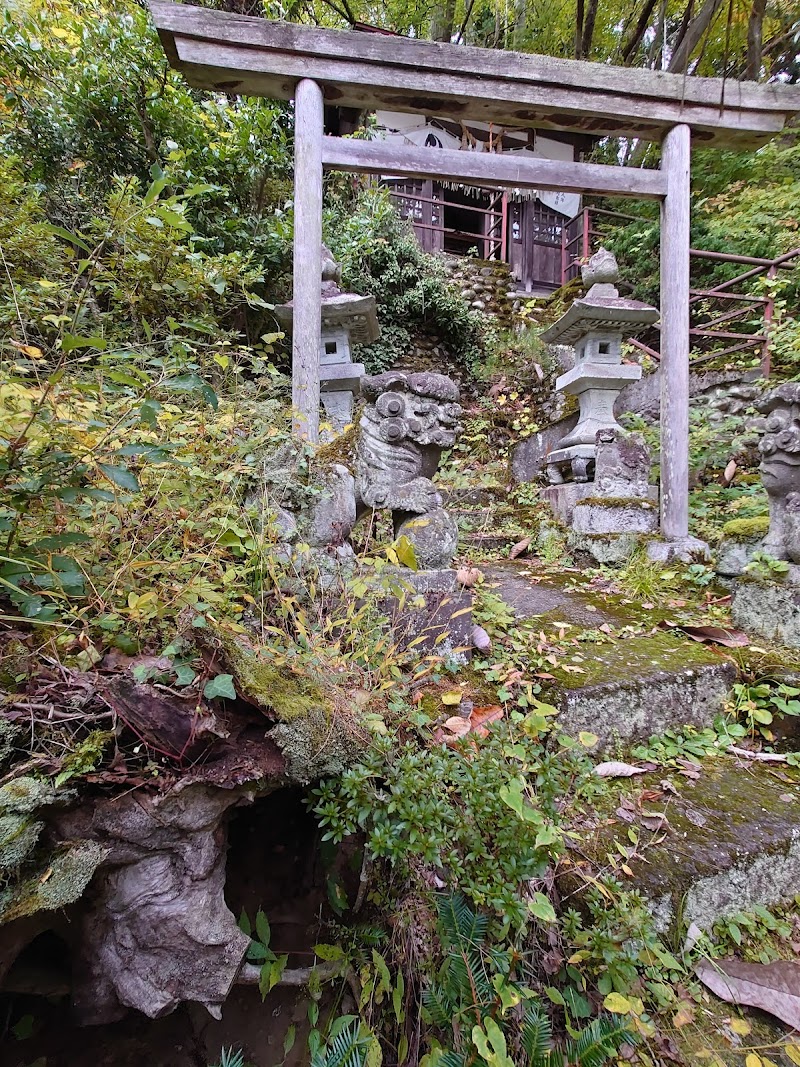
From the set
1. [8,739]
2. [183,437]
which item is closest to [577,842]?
[8,739]

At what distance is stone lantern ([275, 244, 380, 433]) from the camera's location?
3979mm

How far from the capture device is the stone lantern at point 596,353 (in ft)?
14.0

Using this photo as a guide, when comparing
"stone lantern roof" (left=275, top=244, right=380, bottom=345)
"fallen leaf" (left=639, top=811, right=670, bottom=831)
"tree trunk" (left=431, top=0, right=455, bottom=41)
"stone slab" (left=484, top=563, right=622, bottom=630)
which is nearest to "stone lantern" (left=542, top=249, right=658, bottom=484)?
"stone slab" (left=484, top=563, right=622, bottom=630)

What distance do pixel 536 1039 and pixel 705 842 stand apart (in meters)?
0.87

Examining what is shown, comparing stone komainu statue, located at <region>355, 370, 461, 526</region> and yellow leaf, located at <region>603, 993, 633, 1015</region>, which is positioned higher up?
stone komainu statue, located at <region>355, 370, 461, 526</region>

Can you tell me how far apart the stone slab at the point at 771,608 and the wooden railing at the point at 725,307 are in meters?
4.10

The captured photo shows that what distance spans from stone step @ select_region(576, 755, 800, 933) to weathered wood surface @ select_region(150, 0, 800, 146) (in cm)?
470

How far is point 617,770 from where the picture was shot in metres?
1.85

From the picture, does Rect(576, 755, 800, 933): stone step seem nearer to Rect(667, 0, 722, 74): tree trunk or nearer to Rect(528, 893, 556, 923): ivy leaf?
Rect(528, 893, 556, 923): ivy leaf

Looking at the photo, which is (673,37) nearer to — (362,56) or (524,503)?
(362,56)

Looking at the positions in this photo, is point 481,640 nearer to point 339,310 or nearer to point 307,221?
point 339,310

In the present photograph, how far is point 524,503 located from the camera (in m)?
5.20

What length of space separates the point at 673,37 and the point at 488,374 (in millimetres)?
9168

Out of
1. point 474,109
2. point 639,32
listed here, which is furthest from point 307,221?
point 639,32
